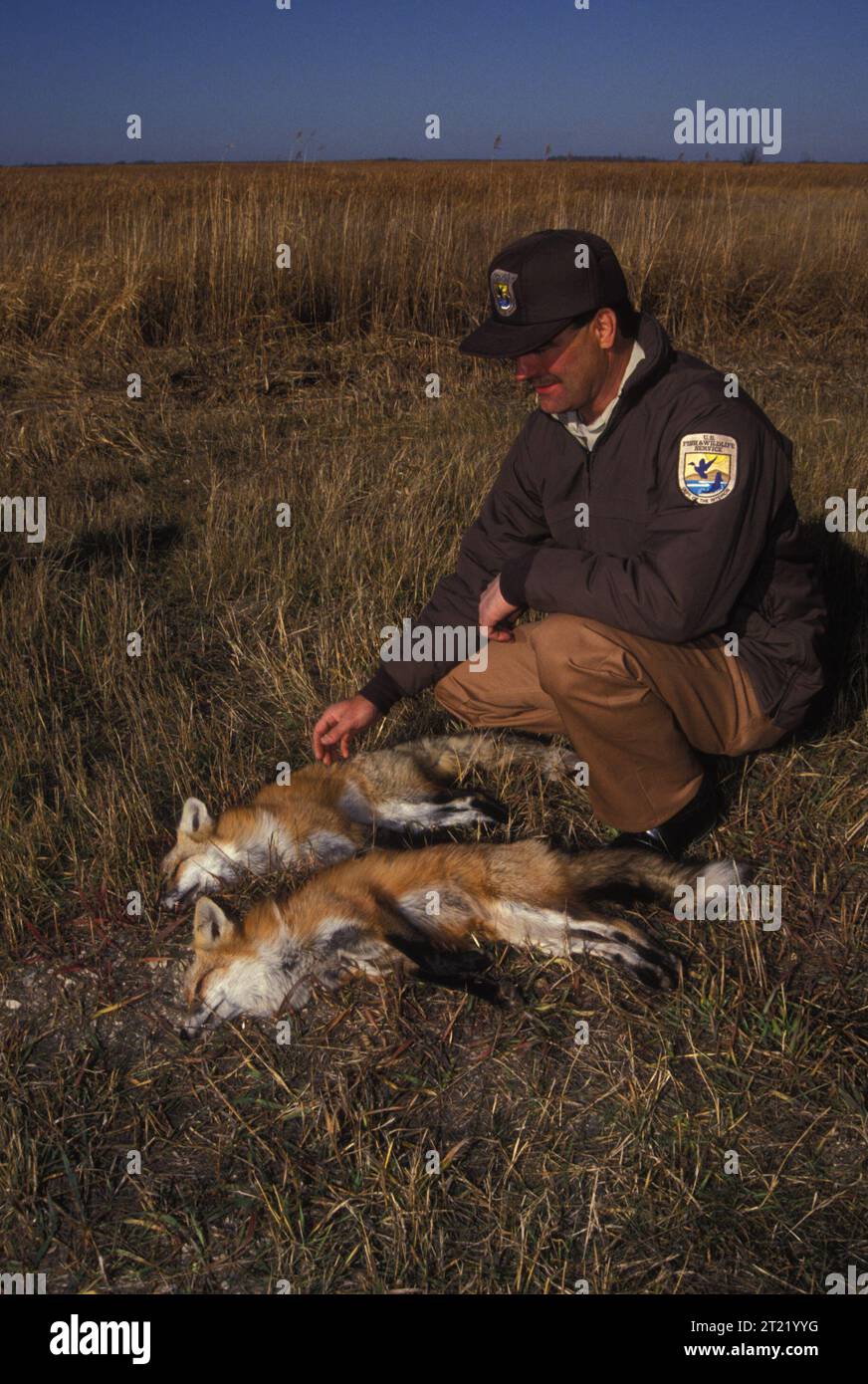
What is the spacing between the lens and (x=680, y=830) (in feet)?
13.4

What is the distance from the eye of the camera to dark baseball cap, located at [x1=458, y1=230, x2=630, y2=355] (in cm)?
361

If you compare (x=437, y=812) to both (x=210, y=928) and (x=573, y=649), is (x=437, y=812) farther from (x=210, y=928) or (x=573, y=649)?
(x=210, y=928)

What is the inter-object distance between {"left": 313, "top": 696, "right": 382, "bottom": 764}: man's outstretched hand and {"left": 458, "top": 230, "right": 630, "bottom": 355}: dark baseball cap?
4.57ft

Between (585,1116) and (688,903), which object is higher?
(688,903)

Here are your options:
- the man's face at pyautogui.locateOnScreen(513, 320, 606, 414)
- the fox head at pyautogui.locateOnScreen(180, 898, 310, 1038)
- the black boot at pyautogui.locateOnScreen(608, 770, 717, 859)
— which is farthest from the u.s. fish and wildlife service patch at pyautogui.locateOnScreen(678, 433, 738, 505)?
the fox head at pyautogui.locateOnScreen(180, 898, 310, 1038)

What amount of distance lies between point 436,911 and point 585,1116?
0.91 metres

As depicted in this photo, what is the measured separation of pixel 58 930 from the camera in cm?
382

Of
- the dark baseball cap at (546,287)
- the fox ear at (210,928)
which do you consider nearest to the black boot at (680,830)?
the fox ear at (210,928)

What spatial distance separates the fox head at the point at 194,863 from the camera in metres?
3.99

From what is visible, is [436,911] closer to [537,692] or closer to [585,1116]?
[585,1116]

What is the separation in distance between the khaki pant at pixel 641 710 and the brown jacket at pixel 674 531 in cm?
9

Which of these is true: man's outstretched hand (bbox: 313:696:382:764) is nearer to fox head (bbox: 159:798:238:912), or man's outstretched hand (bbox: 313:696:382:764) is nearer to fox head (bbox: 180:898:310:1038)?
fox head (bbox: 159:798:238:912)

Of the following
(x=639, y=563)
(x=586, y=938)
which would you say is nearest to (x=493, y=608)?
(x=639, y=563)

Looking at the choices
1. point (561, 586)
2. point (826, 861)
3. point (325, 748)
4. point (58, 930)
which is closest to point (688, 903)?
point (826, 861)
